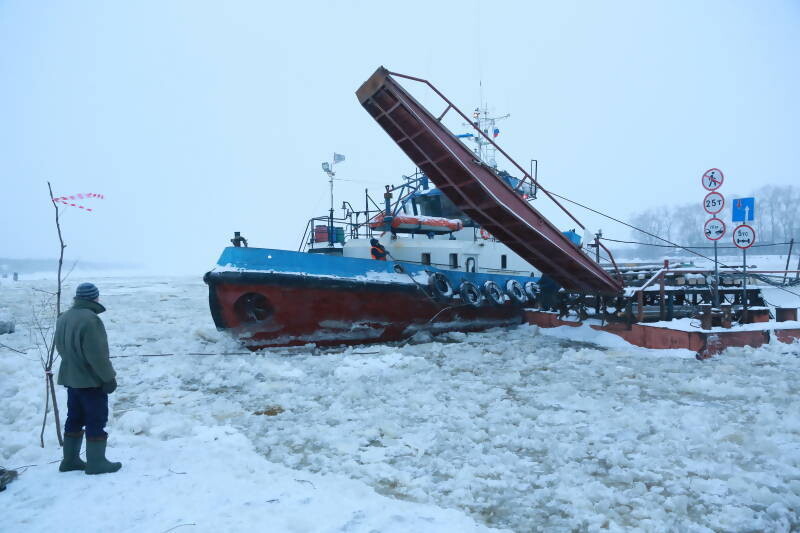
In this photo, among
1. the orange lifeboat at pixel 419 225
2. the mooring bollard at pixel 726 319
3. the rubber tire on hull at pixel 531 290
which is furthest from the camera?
the rubber tire on hull at pixel 531 290

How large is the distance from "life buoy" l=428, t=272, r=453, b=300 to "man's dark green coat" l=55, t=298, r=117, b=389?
6.10 meters

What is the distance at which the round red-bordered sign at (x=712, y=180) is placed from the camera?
7.89 meters

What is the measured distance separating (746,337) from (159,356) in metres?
9.68

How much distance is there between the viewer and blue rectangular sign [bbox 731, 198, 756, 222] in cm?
777

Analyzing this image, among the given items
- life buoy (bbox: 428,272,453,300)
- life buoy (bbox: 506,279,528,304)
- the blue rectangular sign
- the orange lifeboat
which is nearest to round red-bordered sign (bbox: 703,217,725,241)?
the blue rectangular sign

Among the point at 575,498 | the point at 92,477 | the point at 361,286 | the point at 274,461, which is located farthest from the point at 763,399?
the point at 92,477

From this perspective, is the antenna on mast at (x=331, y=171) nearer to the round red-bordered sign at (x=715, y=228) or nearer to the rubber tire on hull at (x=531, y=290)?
the rubber tire on hull at (x=531, y=290)

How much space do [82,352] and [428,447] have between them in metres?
2.78

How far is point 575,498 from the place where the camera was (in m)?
3.10

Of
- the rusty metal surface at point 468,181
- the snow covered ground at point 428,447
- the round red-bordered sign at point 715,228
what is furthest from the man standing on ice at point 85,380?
the round red-bordered sign at point 715,228

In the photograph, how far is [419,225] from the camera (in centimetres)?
993

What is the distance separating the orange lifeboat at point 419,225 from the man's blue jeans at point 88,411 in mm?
6913

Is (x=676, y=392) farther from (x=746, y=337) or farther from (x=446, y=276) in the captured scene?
(x=446, y=276)

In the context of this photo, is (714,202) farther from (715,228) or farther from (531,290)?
(531,290)
